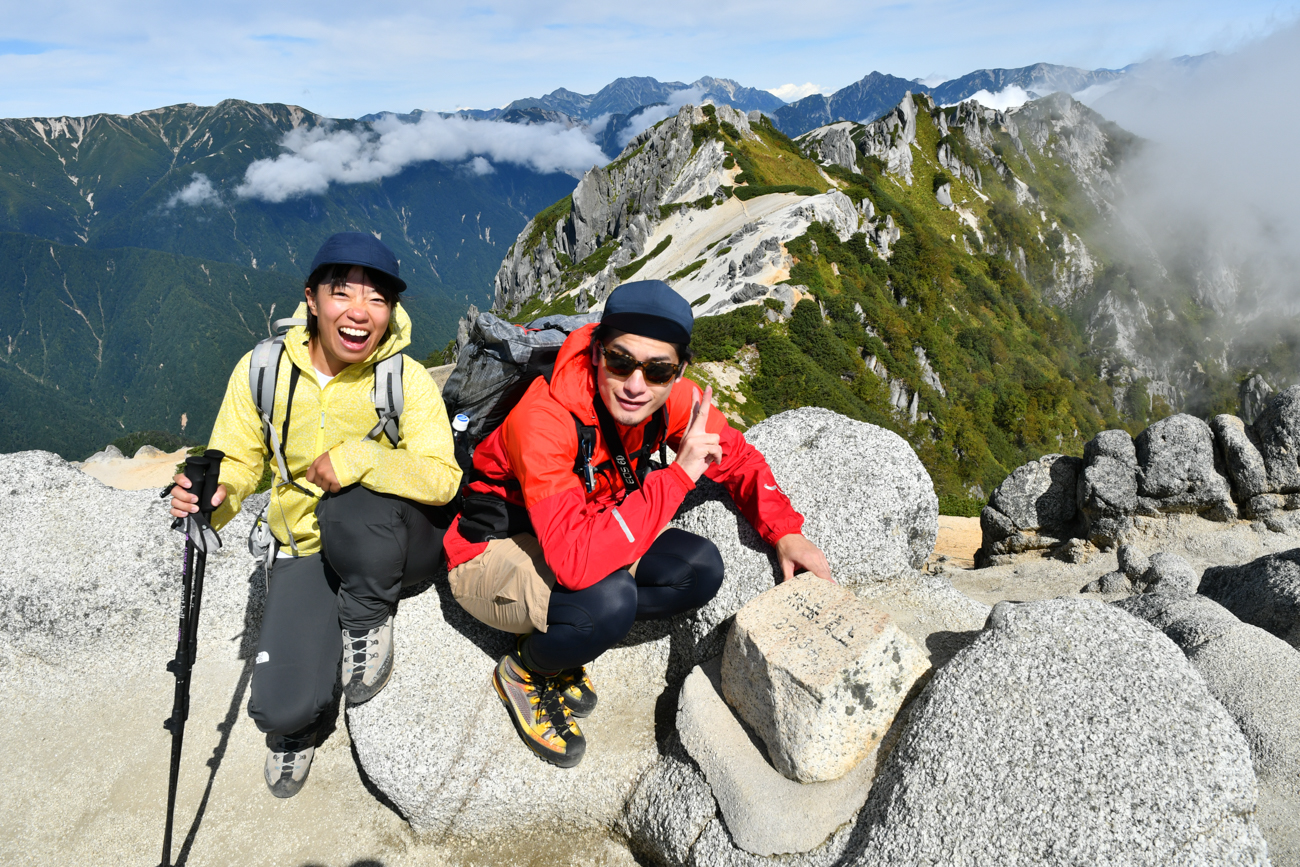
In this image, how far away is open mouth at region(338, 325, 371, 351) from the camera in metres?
4.71

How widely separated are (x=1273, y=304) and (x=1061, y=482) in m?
156

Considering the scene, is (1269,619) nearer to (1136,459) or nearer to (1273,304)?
(1136,459)

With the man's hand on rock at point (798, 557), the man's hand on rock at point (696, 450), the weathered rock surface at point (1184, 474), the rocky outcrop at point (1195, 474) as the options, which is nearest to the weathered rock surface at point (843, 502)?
the man's hand on rock at point (798, 557)

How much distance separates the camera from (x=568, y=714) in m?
5.22

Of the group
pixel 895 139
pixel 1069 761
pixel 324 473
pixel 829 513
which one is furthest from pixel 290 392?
pixel 895 139

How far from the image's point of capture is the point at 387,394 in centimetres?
501

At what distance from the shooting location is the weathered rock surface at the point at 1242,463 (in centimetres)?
1409

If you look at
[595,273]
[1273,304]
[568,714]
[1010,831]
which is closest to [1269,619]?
[1010,831]

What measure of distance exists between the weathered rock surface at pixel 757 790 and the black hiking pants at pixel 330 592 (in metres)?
2.52

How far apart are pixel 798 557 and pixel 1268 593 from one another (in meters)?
7.74

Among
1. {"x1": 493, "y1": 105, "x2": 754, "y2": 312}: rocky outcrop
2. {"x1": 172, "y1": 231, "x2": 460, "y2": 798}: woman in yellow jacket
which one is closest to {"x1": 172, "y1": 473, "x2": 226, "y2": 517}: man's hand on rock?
{"x1": 172, "y1": 231, "x2": 460, "y2": 798}: woman in yellow jacket

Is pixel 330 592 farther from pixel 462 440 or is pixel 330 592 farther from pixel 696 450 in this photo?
pixel 696 450

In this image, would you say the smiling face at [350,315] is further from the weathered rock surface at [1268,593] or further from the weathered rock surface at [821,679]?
the weathered rock surface at [1268,593]

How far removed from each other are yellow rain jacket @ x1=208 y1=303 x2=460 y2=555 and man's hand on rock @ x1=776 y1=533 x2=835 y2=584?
2.69 meters
